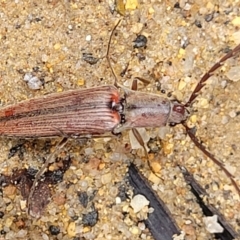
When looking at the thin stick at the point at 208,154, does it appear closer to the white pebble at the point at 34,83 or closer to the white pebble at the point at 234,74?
the white pebble at the point at 234,74

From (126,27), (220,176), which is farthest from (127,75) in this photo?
(220,176)

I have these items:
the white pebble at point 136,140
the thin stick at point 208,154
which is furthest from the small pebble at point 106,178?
the thin stick at point 208,154

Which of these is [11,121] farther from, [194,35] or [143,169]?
[194,35]

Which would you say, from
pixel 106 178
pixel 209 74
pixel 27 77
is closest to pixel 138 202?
pixel 106 178

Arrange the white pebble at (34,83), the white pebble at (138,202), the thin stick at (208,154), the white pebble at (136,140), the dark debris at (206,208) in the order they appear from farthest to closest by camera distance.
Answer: the white pebble at (34,83) < the white pebble at (136,140) < the white pebble at (138,202) < the dark debris at (206,208) < the thin stick at (208,154)

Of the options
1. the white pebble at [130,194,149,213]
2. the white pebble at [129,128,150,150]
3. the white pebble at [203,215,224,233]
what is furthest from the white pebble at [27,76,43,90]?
the white pebble at [203,215,224,233]

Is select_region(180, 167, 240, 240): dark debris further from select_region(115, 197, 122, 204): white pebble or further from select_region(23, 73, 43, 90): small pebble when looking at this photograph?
select_region(23, 73, 43, 90): small pebble
